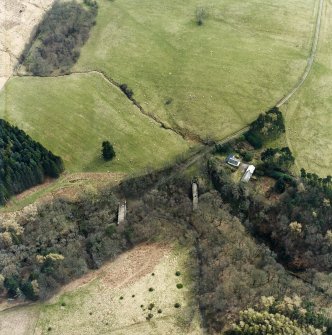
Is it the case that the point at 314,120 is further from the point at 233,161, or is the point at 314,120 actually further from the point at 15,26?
the point at 15,26

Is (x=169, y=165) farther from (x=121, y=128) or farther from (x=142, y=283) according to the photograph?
(x=142, y=283)

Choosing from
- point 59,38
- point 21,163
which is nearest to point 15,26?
point 59,38

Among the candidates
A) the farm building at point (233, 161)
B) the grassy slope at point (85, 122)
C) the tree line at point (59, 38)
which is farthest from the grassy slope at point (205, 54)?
the farm building at point (233, 161)

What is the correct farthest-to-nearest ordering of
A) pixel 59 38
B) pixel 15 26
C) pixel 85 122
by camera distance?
1. pixel 15 26
2. pixel 59 38
3. pixel 85 122

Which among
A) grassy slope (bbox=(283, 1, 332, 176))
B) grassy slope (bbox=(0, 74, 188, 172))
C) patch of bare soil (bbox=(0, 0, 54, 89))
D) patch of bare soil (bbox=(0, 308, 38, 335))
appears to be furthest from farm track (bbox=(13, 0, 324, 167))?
patch of bare soil (bbox=(0, 308, 38, 335))

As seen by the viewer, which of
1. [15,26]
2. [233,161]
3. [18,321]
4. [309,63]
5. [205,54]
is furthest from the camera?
[15,26]

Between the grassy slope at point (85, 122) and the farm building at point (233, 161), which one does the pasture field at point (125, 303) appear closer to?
the farm building at point (233, 161)

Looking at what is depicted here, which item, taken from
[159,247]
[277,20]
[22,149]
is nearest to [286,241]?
[159,247]

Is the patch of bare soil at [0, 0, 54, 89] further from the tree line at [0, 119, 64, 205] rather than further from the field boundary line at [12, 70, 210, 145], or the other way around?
the tree line at [0, 119, 64, 205]
